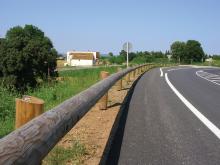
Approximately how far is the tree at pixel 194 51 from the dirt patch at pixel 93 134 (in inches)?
6461

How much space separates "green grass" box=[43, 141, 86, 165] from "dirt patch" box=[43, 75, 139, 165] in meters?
0.03

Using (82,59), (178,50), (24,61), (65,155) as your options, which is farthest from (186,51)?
(65,155)

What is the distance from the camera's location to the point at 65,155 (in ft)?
18.9

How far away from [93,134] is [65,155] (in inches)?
75.8

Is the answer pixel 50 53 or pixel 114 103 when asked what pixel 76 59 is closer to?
pixel 50 53

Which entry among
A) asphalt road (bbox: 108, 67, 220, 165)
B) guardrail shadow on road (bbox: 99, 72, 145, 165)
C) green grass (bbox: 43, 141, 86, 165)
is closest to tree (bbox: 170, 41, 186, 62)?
asphalt road (bbox: 108, 67, 220, 165)

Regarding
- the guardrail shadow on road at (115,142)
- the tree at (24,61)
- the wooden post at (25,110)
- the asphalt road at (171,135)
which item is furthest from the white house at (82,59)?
the wooden post at (25,110)

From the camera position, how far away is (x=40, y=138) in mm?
3057

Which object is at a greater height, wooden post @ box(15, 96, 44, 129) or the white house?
wooden post @ box(15, 96, 44, 129)

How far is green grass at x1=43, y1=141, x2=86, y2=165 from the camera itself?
17.9ft

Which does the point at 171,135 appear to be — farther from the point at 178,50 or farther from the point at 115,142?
the point at 178,50

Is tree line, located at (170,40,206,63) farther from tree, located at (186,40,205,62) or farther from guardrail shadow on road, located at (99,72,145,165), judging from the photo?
guardrail shadow on road, located at (99,72,145,165)

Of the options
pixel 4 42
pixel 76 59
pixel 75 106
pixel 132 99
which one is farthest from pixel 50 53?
pixel 76 59

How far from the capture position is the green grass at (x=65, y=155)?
5.47 meters
